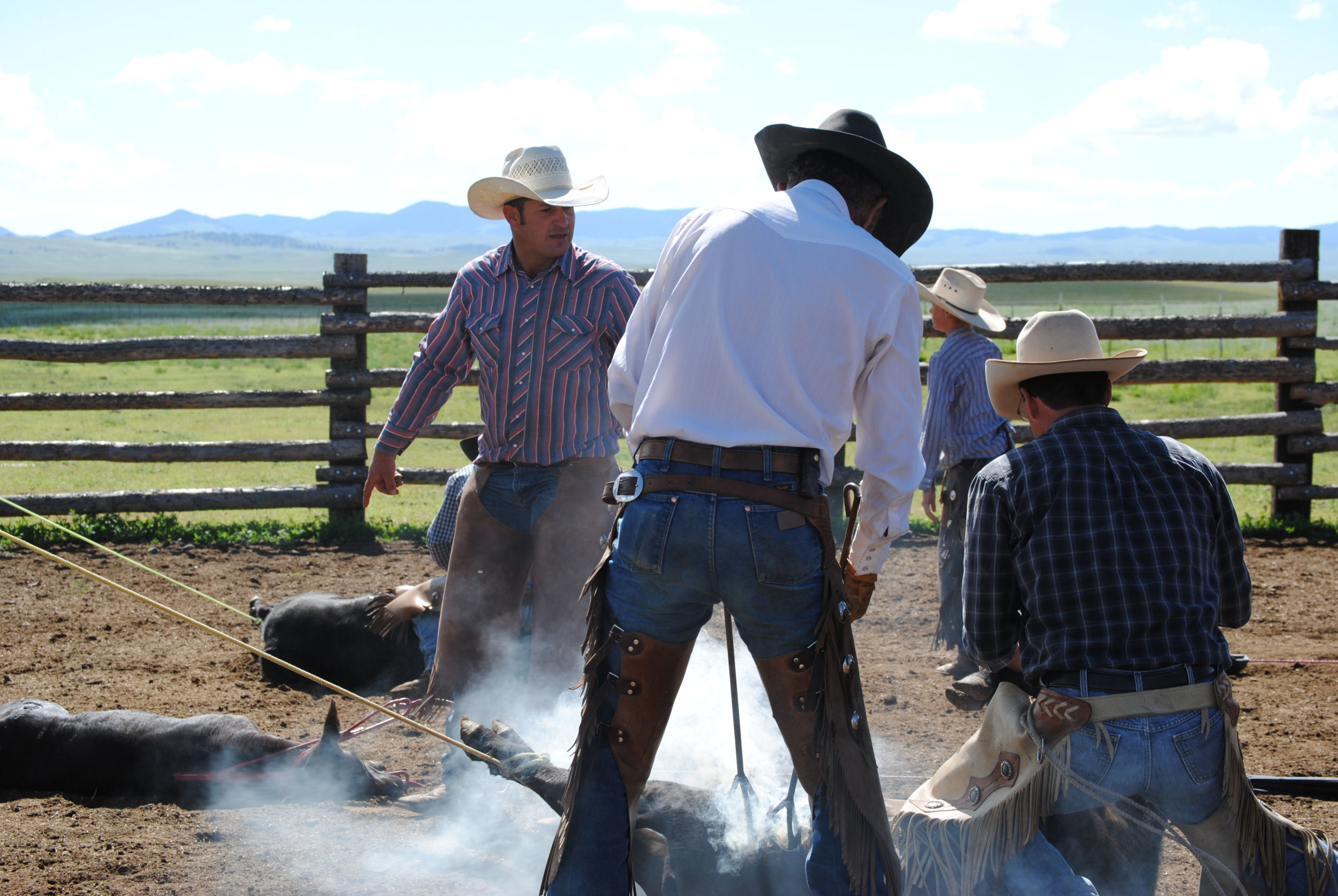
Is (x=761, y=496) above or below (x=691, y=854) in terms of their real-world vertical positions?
above

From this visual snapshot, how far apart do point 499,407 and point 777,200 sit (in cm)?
197

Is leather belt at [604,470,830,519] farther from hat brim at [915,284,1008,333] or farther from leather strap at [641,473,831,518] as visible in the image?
hat brim at [915,284,1008,333]

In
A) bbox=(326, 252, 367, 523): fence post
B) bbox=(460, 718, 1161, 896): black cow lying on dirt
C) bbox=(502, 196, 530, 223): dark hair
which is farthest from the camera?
bbox=(326, 252, 367, 523): fence post

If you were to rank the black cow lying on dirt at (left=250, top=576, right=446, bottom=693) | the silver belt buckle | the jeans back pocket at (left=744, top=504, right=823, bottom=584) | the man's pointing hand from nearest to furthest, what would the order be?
1. the jeans back pocket at (left=744, top=504, right=823, bottom=584)
2. the silver belt buckle
3. the man's pointing hand
4. the black cow lying on dirt at (left=250, top=576, right=446, bottom=693)

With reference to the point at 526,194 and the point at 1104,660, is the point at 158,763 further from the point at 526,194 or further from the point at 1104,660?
the point at 1104,660

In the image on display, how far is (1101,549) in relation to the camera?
2475 mm

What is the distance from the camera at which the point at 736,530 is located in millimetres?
2416

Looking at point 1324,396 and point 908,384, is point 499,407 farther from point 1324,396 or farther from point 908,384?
point 1324,396

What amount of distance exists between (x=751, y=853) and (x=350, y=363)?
6.40m

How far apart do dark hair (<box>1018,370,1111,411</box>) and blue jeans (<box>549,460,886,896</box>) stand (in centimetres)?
74

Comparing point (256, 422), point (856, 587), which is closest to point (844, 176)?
point (856, 587)

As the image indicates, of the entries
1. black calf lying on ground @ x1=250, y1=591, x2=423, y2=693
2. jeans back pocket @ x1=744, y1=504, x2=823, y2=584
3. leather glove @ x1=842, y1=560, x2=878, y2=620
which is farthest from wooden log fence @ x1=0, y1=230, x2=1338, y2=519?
jeans back pocket @ x1=744, y1=504, x2=823, y2=584

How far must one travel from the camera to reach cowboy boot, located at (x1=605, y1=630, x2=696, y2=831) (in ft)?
8.23

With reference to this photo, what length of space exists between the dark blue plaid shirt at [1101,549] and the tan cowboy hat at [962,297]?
2.63 metres
